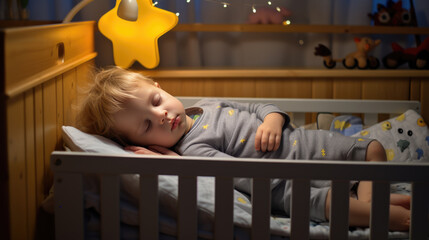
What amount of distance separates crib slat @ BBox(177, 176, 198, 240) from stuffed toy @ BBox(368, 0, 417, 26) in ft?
4.35

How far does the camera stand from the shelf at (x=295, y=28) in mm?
2064

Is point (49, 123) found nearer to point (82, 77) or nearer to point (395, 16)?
point (82, 77)

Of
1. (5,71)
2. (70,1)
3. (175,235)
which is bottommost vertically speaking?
(175,235)

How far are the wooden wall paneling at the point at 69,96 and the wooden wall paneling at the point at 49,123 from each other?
0.13 meters

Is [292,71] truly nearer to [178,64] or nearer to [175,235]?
[178,64]

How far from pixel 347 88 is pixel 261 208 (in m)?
1.05

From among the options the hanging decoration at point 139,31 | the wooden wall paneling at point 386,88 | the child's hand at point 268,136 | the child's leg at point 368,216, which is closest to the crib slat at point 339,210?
the child's leg at point 368,216

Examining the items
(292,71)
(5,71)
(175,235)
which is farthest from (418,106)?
(5,71)

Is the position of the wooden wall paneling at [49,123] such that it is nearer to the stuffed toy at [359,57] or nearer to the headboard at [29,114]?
the headboard at [29,114]

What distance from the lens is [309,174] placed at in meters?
1.12

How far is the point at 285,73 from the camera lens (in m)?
2.01

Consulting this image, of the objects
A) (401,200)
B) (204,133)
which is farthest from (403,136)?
(204,133)

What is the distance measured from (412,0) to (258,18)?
64 cm

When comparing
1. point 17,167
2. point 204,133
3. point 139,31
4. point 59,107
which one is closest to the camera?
point 17,167
